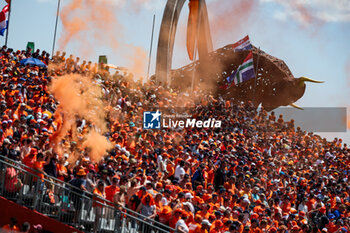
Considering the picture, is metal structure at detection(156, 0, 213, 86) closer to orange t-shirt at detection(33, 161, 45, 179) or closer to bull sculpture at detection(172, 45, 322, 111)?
bull sculpture at detection(172, 45, 322, 111)

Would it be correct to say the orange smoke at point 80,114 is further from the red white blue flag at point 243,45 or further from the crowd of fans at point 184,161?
the red white blue flag at point 243,45

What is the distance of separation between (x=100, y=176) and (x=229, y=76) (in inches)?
958

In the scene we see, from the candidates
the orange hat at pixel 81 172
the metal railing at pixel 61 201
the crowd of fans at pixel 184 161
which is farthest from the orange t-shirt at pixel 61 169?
the orange hat at pixel 81 172

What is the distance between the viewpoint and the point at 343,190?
2103 cm

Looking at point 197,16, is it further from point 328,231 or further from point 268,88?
point 328,231

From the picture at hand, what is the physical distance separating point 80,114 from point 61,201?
620 centimetres

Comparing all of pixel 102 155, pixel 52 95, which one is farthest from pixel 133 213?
pixel 52 95

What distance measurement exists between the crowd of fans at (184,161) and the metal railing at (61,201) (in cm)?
15

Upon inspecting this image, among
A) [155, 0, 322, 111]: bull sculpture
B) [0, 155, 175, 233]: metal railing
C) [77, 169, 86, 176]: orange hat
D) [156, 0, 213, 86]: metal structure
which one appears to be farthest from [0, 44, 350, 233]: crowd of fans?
[155, 0, 322, 111]: bull sculpture

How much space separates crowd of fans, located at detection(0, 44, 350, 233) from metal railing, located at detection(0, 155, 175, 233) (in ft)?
0.49

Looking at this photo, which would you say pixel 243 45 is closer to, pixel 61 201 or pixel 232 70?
pixel 232 70

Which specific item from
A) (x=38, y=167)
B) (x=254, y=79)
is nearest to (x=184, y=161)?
(x=38, y=167)

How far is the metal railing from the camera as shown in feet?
38.1

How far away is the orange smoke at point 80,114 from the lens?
596 inches
